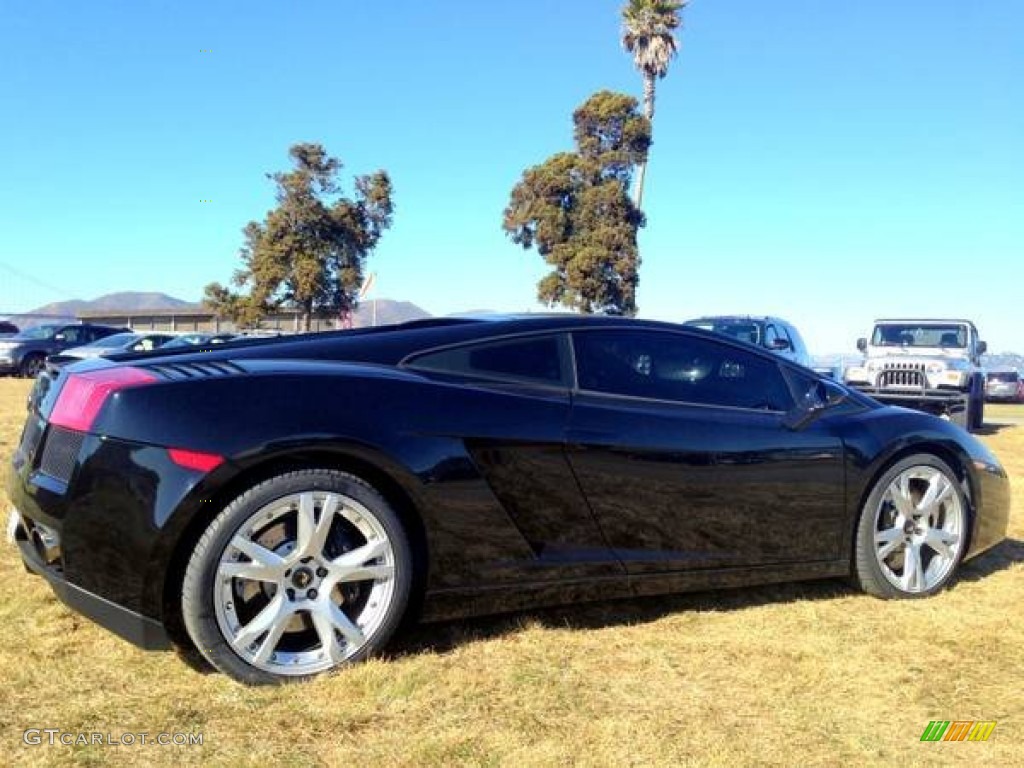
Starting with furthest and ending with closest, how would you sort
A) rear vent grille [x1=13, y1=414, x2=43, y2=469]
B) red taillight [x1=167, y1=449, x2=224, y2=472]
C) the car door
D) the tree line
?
the tree line, the car door, rear vent grille [x1=13, y1=414, x2=43, y2=469], red taillight [x1=167, y1=449, x2=224, y2=472]

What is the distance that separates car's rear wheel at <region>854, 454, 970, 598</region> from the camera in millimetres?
3789

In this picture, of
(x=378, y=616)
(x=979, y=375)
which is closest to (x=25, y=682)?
(x=378, y=616)

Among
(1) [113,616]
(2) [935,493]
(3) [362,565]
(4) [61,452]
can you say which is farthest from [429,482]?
(2) [935,493]

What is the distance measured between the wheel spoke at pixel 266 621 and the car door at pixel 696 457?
1091 mm

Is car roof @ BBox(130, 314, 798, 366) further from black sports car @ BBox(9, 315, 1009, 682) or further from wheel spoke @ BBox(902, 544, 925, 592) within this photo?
wheel spoke @ BBox(902, 544, 925, 592)

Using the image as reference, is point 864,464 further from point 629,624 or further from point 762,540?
point 629,624

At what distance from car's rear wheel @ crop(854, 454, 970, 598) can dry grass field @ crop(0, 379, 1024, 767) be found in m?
0.20

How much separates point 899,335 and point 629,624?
12485 millimetres

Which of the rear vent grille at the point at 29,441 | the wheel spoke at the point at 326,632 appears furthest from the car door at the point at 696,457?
the rear vent grille at the point at 29,441

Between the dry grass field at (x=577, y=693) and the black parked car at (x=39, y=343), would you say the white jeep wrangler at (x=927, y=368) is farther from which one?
the black parked car at (x=39, y=343)

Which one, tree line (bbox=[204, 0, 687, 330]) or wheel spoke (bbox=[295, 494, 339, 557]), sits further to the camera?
tree line (bbox=[204, 0, 687, 330])

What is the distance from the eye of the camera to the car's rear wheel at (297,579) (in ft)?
Answer: 8.46

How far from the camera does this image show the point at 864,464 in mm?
3736

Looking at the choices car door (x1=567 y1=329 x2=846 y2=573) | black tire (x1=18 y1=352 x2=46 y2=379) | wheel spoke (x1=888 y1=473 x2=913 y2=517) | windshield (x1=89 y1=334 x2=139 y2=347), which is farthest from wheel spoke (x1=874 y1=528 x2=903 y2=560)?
black tire (x1=18 y1=352 x2=46 y2=379)
